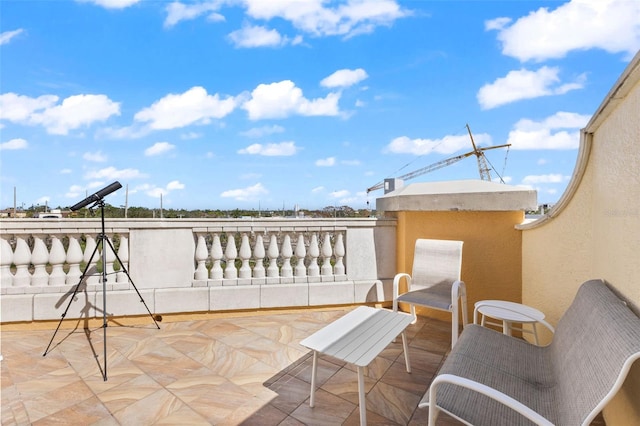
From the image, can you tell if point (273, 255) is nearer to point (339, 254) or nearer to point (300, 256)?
point (300, 256)

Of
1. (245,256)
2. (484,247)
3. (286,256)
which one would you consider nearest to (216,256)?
(245,256)

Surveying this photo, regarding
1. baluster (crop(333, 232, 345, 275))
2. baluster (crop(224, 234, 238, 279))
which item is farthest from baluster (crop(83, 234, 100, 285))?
baluster (crop(333, 232, 345, 275))

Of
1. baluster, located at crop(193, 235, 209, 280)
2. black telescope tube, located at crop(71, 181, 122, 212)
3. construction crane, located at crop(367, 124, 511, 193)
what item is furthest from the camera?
construction crane, located at crop(367, 124, 511, 193)

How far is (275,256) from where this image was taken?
386 cm

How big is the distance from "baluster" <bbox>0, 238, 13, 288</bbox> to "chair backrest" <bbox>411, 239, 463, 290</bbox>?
16.2 ft

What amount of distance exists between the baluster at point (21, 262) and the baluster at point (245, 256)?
8.26ft

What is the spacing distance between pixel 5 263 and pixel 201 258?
7.24ft

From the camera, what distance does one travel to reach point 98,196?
105 inches

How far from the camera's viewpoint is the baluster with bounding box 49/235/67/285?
10.9 ft

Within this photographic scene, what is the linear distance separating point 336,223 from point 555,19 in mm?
3626

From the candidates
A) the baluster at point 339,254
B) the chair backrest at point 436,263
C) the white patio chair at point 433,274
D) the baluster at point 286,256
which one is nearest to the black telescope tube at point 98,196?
the baluster at point 286,256

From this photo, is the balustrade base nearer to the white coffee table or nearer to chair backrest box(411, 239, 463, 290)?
chair backrest box(411, 239, 463, 290)

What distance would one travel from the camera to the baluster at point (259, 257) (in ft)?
12.5

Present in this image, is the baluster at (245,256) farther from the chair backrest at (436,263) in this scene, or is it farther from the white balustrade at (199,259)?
the chair backrest at (436,263)
